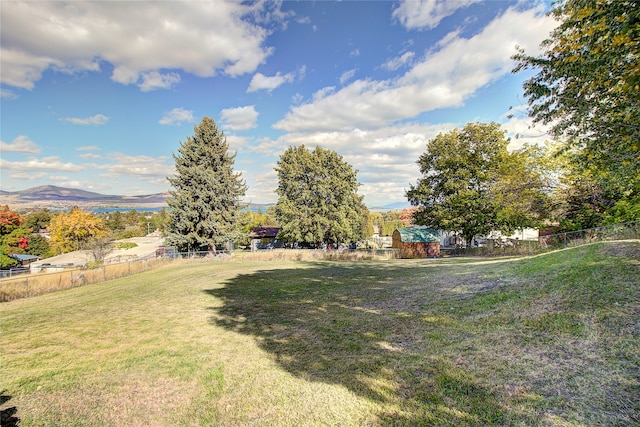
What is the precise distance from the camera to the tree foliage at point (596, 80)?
15.9 ft

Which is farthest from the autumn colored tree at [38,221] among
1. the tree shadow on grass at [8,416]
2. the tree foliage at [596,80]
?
the tree foliage at [596,80]

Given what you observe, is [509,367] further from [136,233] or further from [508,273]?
[136,233]

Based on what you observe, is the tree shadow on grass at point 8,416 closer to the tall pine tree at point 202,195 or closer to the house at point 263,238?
the tall pine tree at point 202,195

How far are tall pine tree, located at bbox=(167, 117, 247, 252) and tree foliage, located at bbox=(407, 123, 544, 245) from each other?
1885cm

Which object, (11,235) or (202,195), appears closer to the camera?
(202,195)

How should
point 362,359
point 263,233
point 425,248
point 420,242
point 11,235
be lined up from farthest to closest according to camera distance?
point 263,233 → point 11,235 → point 420,242 → point 425,248 → point 362,359

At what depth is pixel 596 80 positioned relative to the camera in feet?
19.2

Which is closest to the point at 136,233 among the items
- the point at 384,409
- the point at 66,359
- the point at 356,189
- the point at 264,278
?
the point at 356,189

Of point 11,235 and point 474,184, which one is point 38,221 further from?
point 474,184

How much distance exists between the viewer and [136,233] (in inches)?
2982

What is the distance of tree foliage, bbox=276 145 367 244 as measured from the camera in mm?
31875

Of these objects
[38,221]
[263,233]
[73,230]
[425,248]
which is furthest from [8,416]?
[38,221]

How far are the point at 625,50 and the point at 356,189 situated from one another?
104 feet

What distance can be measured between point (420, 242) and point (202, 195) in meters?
22.1
